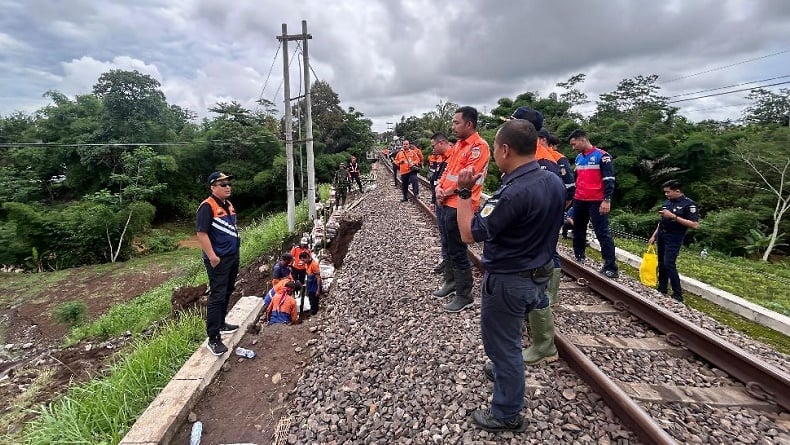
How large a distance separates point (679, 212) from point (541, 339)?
11.9 ft

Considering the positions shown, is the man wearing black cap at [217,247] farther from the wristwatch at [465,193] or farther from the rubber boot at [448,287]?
the wristwatch at [465,193]

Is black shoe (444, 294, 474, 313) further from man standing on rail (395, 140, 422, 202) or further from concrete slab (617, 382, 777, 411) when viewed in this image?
man standing on rail (395, 140, 422, 202)

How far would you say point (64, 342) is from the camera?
10.3m

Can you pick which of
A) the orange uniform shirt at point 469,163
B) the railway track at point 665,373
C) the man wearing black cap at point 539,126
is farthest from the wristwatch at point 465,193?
the railway track at point 665,373

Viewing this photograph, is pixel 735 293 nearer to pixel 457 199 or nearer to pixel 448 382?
pixel 457 199

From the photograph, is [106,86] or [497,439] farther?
[106,86]

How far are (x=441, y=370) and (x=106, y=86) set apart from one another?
36483mm

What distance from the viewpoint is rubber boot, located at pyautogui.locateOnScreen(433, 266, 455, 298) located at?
15.0ft

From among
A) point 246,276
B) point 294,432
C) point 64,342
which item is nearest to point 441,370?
point 294,432

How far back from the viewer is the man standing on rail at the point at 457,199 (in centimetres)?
367

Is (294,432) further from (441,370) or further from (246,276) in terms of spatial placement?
(246,276)

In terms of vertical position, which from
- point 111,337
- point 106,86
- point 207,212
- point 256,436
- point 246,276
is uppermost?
point 106,86

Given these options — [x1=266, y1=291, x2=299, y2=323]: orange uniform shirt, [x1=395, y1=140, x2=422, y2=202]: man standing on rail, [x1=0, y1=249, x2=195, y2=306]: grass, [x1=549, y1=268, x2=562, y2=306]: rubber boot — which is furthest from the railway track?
[x1=0, y1=249, x2=195, y2=306]: grass

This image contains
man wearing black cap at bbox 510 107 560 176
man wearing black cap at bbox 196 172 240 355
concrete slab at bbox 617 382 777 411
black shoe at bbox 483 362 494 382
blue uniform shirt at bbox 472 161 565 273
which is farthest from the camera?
man wearing black cap at bbox 196 172 240 355
